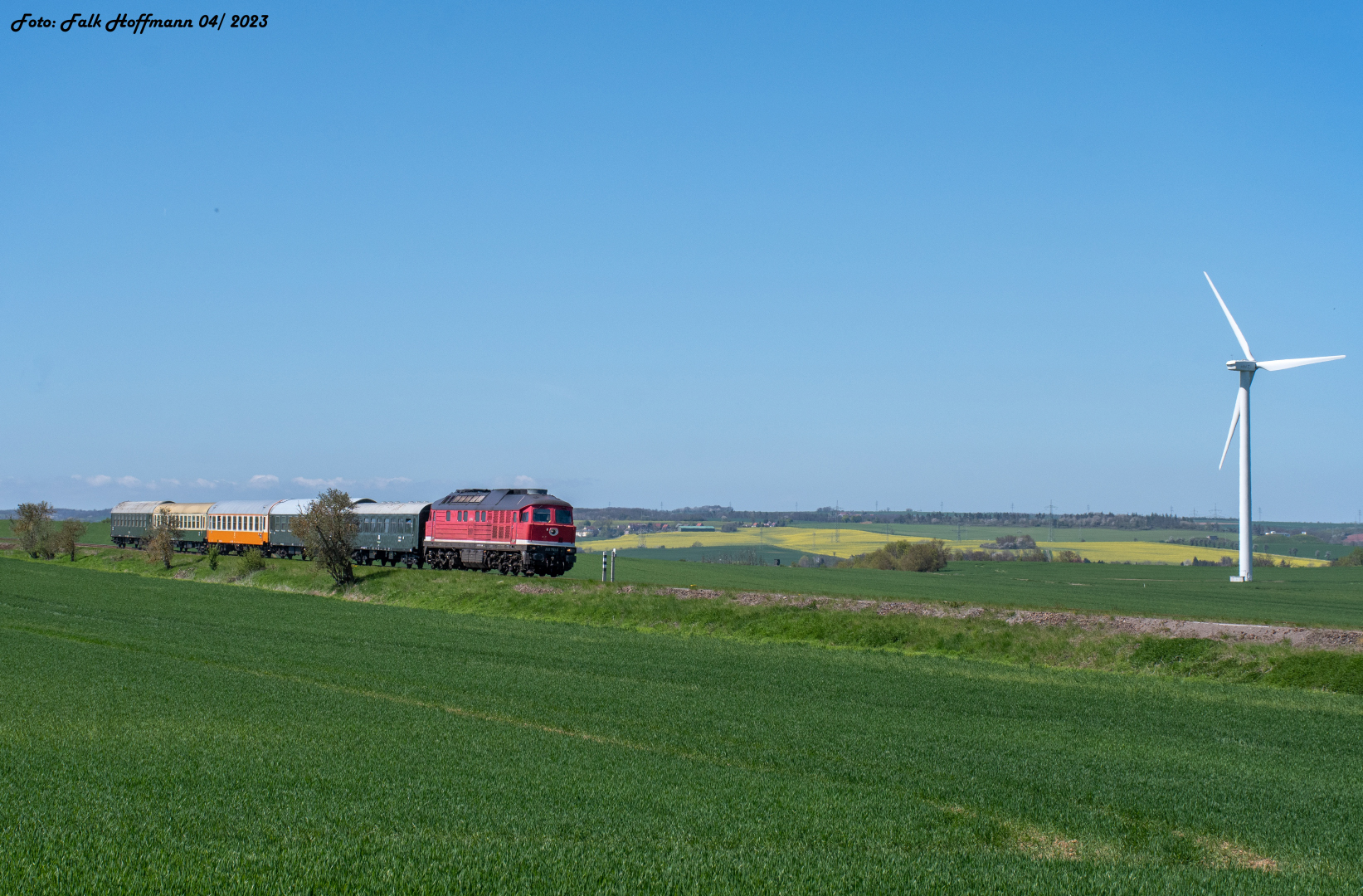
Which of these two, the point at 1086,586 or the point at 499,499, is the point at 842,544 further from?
the point at 499,499

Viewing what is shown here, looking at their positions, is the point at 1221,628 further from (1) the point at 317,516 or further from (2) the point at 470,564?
(1) the point at 317,516

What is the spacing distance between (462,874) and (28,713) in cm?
1344

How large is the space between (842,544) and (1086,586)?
85.4 metres

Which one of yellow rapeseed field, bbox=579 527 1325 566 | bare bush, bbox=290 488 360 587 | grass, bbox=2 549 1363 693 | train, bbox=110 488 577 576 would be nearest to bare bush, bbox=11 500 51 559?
train, bbox=110 488 577 576

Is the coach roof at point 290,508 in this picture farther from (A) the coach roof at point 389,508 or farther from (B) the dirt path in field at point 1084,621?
(B) the dirt path in field at point 1084,621

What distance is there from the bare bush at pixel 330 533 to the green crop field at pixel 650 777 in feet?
86.4

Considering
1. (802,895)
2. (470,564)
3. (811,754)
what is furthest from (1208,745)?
(470,564)

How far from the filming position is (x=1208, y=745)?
19.3 metres

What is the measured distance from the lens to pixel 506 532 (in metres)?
55.7

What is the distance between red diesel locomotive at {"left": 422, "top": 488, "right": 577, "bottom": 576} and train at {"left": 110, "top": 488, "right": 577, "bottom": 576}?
4cm

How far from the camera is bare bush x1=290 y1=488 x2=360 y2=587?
5628cm

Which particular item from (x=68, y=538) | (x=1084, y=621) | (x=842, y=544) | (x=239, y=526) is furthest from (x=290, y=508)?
(x=842, y=544)

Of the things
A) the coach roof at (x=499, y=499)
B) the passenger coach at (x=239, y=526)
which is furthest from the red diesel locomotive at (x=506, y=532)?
the passenger coach at (x=239, y=526)

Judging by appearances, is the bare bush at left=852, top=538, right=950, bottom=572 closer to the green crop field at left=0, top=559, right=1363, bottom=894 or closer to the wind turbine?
the wind turbine
